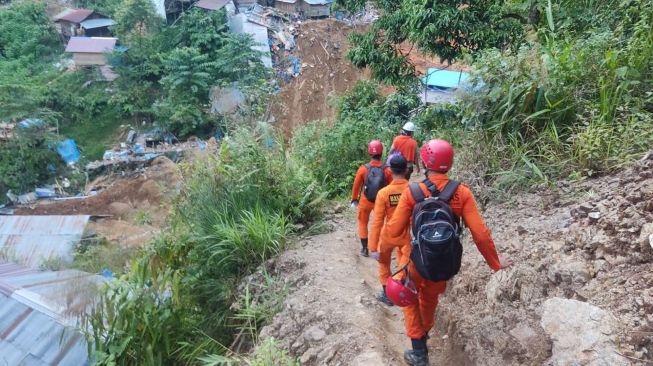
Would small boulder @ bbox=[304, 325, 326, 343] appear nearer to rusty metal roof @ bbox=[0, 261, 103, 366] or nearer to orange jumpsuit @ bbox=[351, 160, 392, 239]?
orange jumpsuit @ bbox=[351, 160, 392, 239]

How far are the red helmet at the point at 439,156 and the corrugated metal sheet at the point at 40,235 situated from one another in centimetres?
1301

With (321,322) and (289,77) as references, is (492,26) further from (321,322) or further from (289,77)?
(289,77)

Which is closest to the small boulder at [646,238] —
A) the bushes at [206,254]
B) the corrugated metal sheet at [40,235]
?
the bushes at [206,254]

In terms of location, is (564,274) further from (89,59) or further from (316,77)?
(89,59)

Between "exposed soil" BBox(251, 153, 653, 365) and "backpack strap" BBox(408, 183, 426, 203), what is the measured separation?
1.12 meters

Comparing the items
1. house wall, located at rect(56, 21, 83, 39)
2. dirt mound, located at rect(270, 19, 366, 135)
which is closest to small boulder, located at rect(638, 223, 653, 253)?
dirt mound, located at rect(270, 19, 366, 135)

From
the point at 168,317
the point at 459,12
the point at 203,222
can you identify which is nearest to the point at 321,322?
the point at 168,317

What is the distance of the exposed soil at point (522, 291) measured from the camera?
2887mm

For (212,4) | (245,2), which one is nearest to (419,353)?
(212,4)

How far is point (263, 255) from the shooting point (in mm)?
5141

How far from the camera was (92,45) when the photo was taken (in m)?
25.9

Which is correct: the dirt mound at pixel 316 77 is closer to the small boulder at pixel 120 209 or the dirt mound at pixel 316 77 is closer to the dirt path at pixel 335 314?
the small boulder at pixel 120 209

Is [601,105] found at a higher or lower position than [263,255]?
higher

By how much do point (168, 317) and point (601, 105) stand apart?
4871 mm
